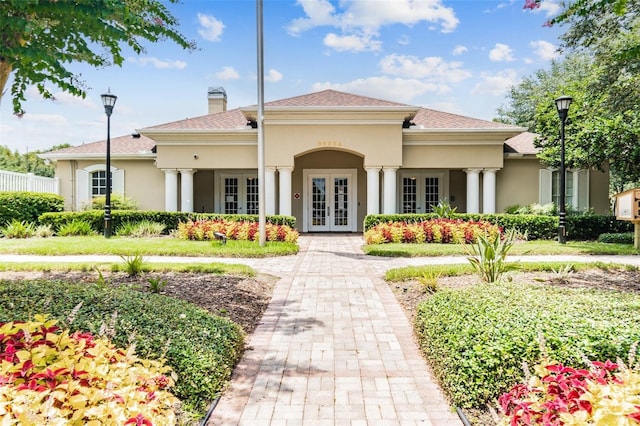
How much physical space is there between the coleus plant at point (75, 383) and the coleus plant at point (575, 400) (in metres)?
2.20

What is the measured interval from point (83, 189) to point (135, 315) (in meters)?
17.2

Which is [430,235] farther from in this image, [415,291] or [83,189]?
[83,189]

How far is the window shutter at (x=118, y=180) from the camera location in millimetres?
18562

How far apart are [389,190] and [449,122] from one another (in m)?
4.46

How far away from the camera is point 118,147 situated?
Result: 63.2 ft

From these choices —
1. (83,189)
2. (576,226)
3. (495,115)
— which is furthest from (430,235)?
(495,115)

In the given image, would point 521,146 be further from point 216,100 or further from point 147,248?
point 147,248

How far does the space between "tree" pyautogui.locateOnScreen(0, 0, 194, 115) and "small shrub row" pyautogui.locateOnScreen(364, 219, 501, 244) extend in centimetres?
883

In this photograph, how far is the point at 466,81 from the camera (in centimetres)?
1723

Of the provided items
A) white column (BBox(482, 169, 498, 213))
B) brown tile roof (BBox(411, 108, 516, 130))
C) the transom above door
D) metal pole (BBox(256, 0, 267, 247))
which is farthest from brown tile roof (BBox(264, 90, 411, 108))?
white column (BBox(482, 169, 498, 213))

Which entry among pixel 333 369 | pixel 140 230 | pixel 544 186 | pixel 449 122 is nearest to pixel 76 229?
pixel 140 230

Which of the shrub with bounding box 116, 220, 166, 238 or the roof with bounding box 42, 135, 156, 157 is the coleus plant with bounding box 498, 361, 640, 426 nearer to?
the shrub with bounding box 116, 220, 166, 238

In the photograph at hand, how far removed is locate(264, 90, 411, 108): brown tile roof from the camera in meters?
16.3

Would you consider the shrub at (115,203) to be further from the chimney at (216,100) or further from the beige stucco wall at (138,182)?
the chimney at (216,100)
